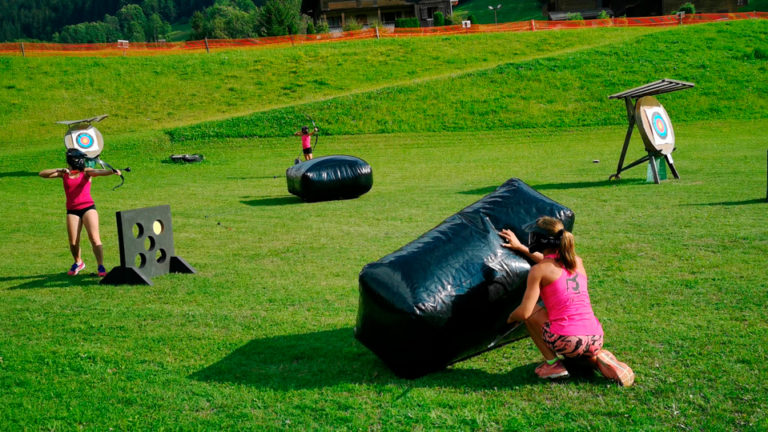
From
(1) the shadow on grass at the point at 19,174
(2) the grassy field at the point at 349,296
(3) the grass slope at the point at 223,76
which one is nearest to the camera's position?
(2) the grassy field at the point at 349,296

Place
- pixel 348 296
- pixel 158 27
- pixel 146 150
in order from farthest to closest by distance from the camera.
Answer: pixel 158 27 → pixel 146 150 → pixel 348 296

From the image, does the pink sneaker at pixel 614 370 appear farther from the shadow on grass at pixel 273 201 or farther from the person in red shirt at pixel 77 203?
the shadow on grass at pixel 273 201

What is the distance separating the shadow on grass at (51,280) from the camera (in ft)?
31.0

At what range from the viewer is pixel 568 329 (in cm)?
521

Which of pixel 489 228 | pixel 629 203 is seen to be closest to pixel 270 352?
pixel 489 228

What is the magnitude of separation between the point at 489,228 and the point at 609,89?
104 feet

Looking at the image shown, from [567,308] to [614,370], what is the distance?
595 mm

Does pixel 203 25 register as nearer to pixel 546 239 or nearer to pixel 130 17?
pixel 130 17

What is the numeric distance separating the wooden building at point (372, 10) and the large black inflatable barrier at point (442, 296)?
69.4 metres

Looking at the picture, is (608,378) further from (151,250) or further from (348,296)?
(151,250)

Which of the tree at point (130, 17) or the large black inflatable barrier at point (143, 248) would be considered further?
the tree at point (130, 17)

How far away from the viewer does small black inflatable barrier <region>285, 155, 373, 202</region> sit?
16297mm

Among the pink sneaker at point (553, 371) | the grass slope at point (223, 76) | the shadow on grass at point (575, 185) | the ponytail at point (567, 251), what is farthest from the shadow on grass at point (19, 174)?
the ponytail at point (567, 251)

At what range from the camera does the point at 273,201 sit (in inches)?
687
